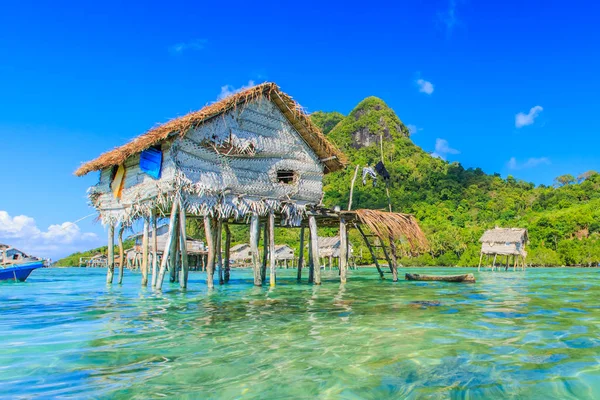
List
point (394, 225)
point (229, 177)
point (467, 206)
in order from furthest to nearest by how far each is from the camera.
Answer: point (467, 206) → point (394, 225) → point (229, 177)

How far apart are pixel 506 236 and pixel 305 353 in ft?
95.1

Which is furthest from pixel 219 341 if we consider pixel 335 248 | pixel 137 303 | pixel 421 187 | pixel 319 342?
pixel 421 187

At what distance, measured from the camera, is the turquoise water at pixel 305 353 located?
3.43 meters

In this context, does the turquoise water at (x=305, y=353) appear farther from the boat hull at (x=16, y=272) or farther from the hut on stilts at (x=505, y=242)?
the hut on stilts at (x=505, y=242)

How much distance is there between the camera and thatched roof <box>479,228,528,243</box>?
29.8 m

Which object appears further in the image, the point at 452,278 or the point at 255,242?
the point at 452,278

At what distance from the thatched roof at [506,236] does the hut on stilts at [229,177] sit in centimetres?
1851

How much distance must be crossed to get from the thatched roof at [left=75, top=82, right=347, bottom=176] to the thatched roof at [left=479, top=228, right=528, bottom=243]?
19088mm

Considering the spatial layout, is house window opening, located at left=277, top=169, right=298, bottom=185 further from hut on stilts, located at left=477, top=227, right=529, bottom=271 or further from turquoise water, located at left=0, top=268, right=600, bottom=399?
hut on stilts, located at left=477, top=227, right=529, bottom=271

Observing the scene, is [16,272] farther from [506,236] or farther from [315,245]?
[506,236]

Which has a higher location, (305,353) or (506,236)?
(506,236)

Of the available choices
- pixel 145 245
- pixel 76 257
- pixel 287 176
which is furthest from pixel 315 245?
pixel 76 257

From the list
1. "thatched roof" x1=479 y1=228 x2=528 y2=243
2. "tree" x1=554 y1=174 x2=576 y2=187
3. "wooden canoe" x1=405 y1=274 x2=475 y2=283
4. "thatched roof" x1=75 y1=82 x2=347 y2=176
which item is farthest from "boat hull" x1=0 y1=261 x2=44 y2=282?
"tree" x1=554 y1=174 x2=576 y2=187

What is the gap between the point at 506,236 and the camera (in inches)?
1184
